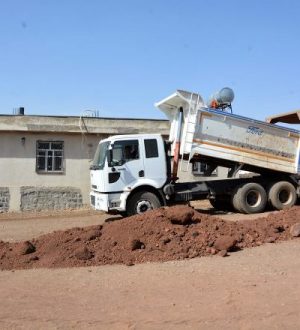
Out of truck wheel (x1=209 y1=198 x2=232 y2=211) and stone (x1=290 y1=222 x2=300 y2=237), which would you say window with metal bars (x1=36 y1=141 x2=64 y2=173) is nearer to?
truck wheel (x1=209 y1=198 x2=232 y2=211)

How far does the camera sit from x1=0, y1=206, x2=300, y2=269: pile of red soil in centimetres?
851

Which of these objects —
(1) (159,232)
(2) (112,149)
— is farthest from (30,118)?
(1) (159,232)

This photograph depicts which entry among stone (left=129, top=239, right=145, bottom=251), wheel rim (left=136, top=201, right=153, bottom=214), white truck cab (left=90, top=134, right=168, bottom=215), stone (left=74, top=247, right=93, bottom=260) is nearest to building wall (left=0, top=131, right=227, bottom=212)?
white truck cab (left=90, top=134, right=168, bottom=215)

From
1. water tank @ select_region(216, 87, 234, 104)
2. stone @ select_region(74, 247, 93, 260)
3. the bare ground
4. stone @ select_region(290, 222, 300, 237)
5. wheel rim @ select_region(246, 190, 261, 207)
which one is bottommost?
the bare ground

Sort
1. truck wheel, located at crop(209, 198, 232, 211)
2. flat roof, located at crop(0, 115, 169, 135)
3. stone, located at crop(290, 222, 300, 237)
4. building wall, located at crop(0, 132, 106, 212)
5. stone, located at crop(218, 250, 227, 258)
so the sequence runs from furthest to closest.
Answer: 1. building wall, located at crop(0, 132, 106, 212)
2. flat roof, located at crop(0, 115, 169, 135)
3. truck wheel, located at crop(209, 198, 232, 211)
4. stone, located at crop(290, 222, 300, 237)
5. stone, located at crop(218, 250, 227, 258)

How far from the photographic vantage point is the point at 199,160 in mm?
15836

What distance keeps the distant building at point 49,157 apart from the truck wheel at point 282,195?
22.3ft

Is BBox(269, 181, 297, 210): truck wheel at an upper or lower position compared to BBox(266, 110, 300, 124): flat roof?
lower

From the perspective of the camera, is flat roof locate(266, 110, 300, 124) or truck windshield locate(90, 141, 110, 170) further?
flat roof locate(266, 110, 300, 124)

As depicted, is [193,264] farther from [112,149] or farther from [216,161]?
[216,161]

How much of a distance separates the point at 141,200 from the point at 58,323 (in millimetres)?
9235

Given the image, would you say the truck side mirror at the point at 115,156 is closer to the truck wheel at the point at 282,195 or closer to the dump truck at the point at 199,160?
the dump truck at the point at 199,160

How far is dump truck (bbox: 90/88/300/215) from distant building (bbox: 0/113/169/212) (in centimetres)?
547

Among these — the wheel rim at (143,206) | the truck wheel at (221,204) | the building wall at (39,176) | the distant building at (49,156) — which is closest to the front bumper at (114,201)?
the wheel rim at (143,206)
